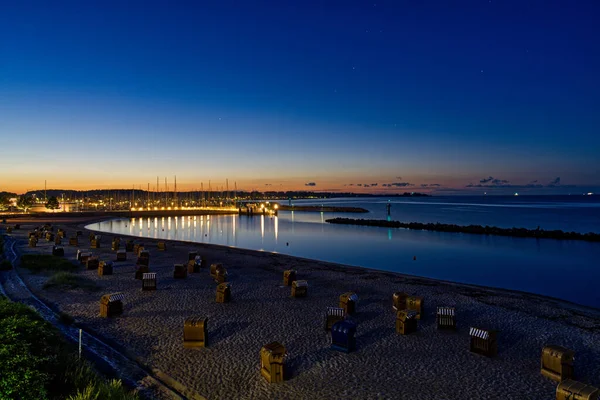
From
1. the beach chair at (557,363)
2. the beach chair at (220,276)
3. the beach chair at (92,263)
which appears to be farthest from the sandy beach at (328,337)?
the beach chair at (92,263)

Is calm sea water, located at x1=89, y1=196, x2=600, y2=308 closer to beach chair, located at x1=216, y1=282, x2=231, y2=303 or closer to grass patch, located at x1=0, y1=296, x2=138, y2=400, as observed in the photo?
beach chair, located at x1=216, y1=282, x2=231, y2=303

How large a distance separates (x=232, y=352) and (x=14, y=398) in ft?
18.6

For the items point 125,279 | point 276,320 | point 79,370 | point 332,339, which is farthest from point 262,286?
point 79,370

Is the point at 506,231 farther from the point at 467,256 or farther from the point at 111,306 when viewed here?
the point at 111,306

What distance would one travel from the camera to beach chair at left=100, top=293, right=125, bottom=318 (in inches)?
569

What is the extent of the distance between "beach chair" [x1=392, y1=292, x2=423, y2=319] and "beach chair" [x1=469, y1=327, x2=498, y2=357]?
9.93ft

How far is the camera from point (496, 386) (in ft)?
30.6

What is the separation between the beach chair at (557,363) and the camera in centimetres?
964

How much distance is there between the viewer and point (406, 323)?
12.9 meters

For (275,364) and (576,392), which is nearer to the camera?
(576,392)

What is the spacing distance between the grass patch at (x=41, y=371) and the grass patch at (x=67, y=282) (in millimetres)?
9576

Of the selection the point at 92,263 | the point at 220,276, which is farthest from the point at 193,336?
the point at 92,263

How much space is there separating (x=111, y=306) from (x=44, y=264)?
13.5 meters

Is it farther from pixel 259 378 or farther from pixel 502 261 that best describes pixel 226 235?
pixel 259 378
